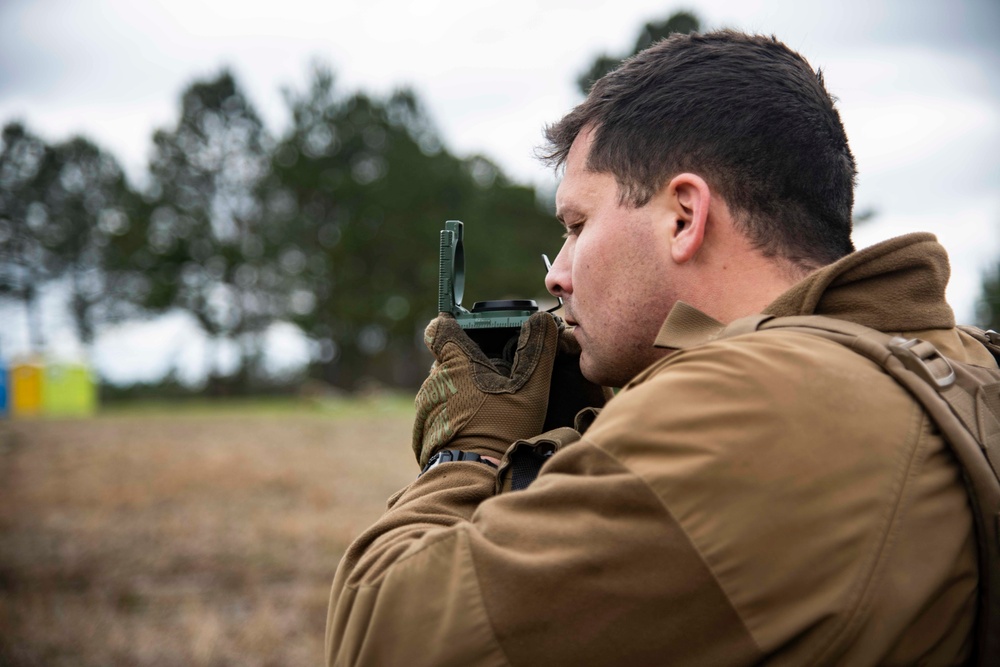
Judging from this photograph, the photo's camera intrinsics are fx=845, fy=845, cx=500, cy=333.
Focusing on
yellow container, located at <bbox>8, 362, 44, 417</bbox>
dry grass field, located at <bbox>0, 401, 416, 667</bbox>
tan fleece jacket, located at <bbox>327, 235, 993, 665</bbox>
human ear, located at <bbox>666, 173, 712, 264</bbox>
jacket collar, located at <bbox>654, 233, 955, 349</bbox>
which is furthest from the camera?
yellow container, located at <bbox>8, 362, 44, 417</bbox>

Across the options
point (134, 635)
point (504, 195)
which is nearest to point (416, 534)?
point (134, 635)

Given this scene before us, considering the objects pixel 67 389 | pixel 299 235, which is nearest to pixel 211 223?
pixel 299 235

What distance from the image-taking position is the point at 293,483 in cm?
894

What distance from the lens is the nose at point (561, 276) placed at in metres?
1.96

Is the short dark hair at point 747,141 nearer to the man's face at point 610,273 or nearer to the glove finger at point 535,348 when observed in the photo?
the man's face at point 610,273

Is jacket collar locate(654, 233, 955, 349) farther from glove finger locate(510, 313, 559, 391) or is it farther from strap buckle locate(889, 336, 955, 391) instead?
glove finger locate(510, 313, 559, 391)

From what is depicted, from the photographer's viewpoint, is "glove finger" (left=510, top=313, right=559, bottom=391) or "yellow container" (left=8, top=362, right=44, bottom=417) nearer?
"glove finger" (left=510, top=313, right=559, bottom=391)

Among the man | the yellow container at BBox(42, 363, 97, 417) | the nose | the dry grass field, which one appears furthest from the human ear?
the yellow container at BBox(42, 363, 97, 417)

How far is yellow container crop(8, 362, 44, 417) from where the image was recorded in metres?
25.9

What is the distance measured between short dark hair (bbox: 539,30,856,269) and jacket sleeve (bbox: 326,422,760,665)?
0.74 m

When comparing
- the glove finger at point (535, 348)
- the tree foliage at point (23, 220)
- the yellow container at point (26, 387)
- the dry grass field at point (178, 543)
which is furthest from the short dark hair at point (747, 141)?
the tree foliage at point (23, 220)

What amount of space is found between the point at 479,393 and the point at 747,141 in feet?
2.56

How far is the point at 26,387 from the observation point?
26.1 m

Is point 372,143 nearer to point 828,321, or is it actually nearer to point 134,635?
point 134,635
